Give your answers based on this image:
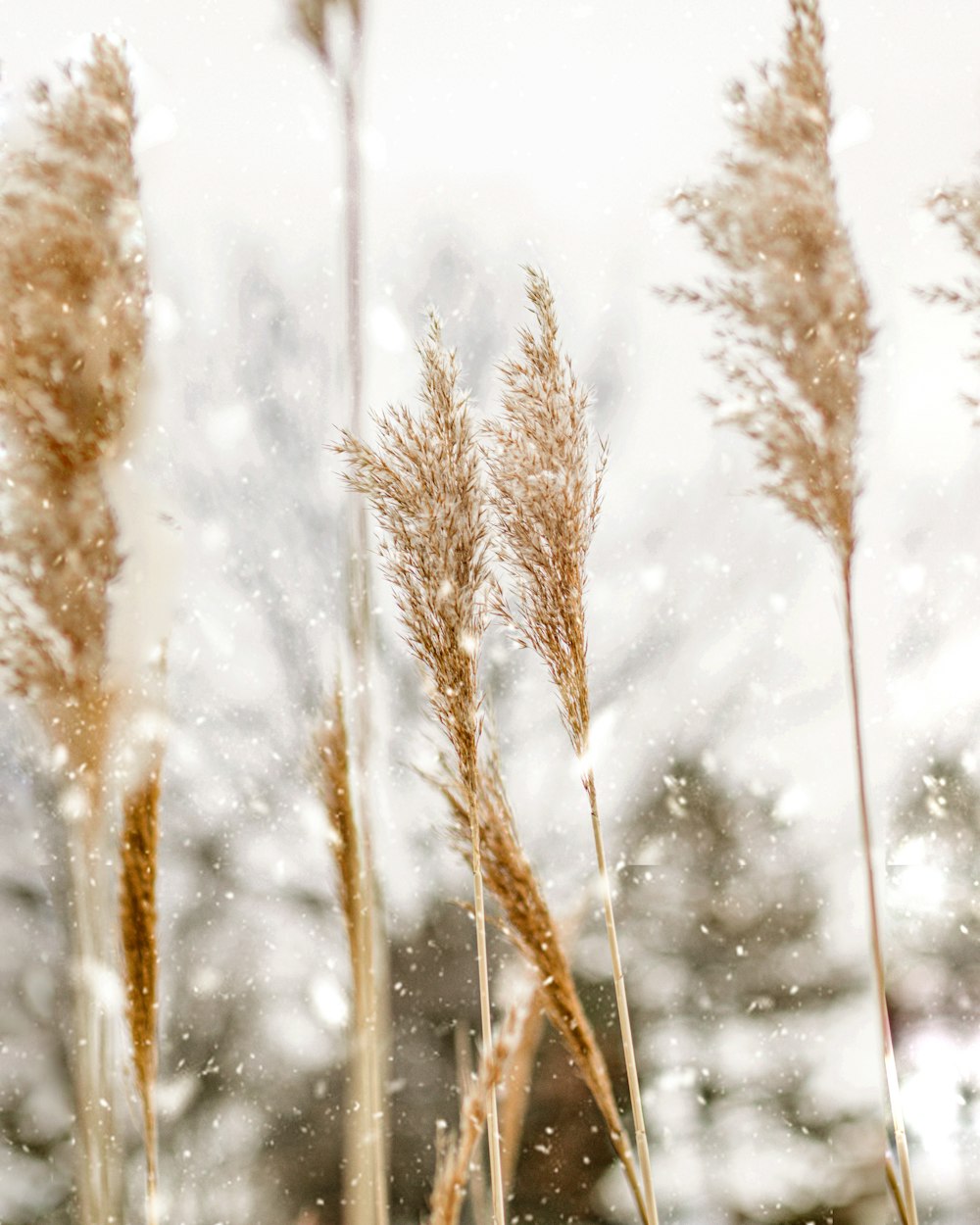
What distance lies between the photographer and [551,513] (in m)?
1.19

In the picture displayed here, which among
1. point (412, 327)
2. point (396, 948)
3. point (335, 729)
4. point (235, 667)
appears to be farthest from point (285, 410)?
point (396, 948)

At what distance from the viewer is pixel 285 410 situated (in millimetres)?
1512

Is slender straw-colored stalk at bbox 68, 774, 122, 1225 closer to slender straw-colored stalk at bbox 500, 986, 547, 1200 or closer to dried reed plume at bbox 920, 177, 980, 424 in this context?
slender straw-colored stalk at bbox 500, 986, 547, 1200

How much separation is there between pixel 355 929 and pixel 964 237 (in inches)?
59.3

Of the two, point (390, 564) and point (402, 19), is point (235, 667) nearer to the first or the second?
point (390, 564)

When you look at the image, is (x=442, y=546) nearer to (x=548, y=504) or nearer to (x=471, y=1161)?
(x=548, y=504)

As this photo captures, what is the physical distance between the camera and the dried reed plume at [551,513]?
1.17 meters

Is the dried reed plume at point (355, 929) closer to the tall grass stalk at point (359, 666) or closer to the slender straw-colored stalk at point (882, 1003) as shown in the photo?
the tall grass stalk at point (359, 666)

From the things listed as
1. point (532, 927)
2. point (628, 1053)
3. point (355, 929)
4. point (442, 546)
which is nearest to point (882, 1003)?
point (628, 1053)

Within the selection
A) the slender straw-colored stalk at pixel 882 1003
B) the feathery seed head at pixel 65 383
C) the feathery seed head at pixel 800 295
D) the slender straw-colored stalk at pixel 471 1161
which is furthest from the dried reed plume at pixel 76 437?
the slender straw-colored stalk at pixel 882 1003

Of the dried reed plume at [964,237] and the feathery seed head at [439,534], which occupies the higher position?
the dried reed plume at [964,237]

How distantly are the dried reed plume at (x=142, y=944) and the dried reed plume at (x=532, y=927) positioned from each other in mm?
402

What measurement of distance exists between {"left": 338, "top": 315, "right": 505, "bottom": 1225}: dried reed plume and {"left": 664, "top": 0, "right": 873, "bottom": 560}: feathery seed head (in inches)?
18.0

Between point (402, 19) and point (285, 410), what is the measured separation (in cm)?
72
